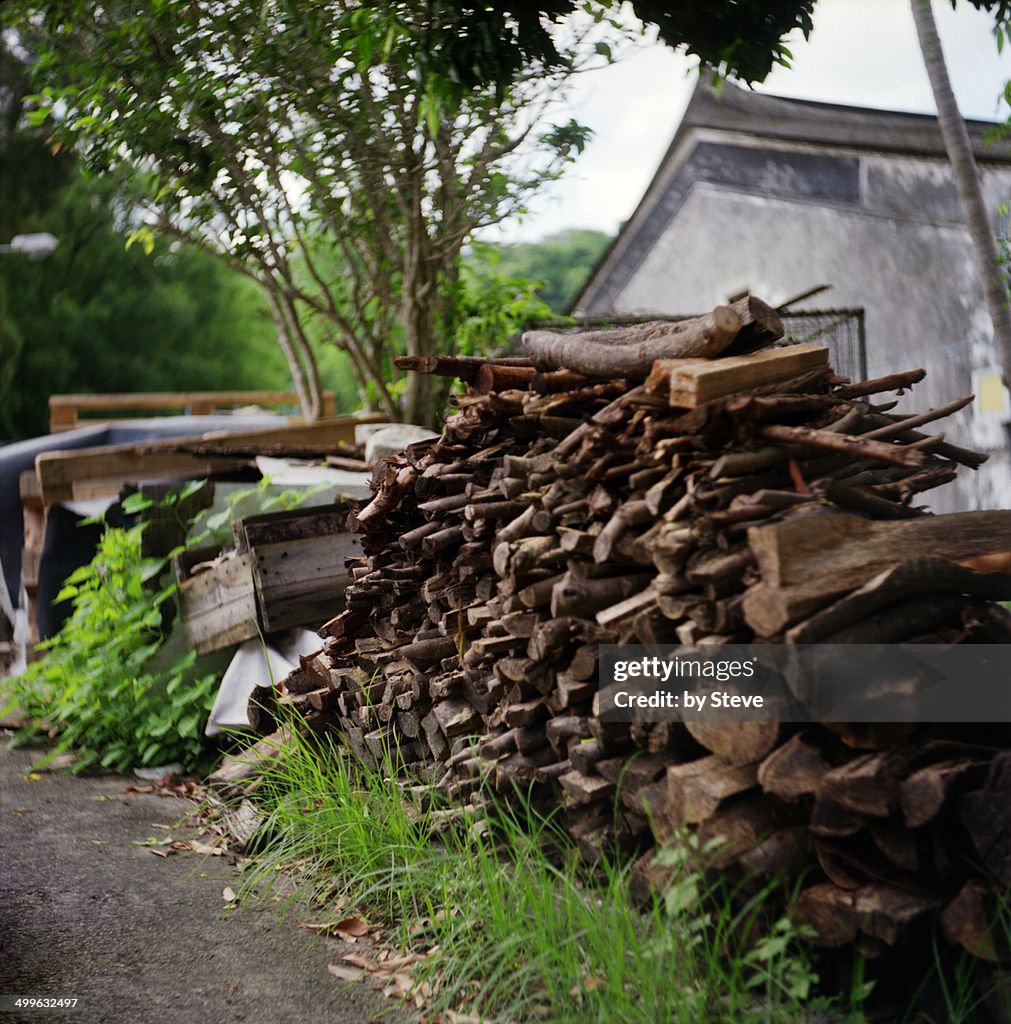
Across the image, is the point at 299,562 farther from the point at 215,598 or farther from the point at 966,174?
the point at 966,174

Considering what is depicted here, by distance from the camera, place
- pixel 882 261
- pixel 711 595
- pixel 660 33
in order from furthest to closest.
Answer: pixel 882 261
pixel 660 33
pixel 711 595

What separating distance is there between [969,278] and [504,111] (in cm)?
357

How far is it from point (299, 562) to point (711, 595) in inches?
127

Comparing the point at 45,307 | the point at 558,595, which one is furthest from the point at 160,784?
the point at 45,307

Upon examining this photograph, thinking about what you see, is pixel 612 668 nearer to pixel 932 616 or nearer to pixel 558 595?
pixel 558 595

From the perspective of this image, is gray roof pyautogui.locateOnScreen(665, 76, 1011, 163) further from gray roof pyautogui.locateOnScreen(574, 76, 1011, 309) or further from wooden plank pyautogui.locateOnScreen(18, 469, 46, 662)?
wooden plank pyautogui.locateOnScreen(18, 469, 46, 662)

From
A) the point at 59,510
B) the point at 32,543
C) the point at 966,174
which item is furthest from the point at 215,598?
the point at 966,174

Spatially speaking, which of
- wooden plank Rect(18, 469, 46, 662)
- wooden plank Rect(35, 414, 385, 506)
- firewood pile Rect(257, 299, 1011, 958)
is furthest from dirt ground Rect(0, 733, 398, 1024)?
wooden plank Rect(18, 469, 46, 662)

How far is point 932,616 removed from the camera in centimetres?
271

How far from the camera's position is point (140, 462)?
7277 mm

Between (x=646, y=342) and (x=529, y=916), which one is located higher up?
(x=646, y=342)

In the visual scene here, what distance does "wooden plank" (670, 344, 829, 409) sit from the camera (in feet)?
9.34

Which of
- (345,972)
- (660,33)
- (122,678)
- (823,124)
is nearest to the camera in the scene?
(345,972)

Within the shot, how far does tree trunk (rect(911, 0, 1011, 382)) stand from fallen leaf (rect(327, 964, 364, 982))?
12.9 ft
